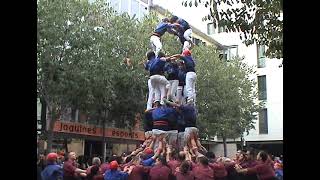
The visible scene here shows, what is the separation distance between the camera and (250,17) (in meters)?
7.73

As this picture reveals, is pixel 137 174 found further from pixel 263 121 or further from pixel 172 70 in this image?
pixel 263 121

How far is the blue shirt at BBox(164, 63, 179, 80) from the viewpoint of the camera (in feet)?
51.3

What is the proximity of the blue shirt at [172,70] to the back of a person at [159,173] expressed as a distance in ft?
19.7

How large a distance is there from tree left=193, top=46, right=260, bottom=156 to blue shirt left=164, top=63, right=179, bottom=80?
11.5 meters

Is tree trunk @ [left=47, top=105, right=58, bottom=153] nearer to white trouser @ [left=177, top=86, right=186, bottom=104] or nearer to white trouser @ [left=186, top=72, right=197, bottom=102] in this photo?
white trouser @ [left=177, top=86, right=186, bottom=104]

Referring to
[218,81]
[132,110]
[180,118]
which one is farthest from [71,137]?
[180,118]

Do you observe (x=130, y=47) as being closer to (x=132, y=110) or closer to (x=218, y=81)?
(x=132, y=110)

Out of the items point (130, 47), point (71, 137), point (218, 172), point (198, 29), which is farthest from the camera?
point (198, 29)

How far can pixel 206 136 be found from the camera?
2906 centimetres

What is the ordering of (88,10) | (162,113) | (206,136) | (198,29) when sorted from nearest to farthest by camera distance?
(162,113) < (88,10) < (206,136) < (198,29)

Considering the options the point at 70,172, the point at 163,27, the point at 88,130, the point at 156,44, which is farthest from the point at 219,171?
the point at 88,130

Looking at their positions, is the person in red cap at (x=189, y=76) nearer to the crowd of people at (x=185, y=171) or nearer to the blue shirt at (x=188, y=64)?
the blue shirt at (x=188, y=64)
